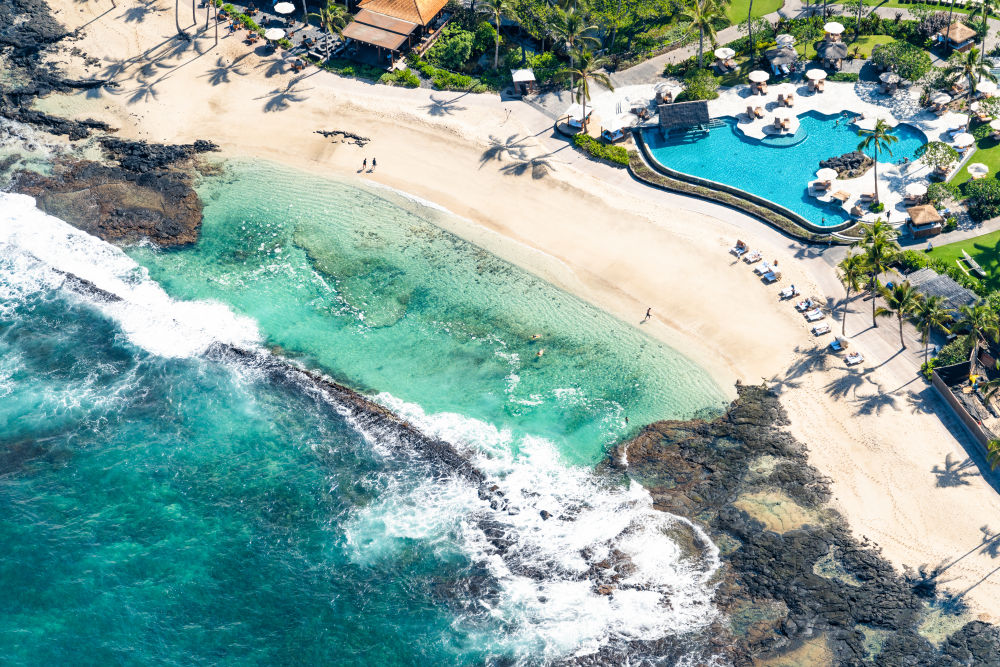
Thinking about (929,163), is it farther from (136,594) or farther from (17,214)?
(17,214)

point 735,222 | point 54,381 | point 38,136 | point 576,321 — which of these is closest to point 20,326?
point 54,381

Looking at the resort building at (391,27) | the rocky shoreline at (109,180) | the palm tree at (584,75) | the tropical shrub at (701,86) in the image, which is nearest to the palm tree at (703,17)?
the tropical shrub at (701,86)

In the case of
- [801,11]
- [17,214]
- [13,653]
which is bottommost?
[13,653]

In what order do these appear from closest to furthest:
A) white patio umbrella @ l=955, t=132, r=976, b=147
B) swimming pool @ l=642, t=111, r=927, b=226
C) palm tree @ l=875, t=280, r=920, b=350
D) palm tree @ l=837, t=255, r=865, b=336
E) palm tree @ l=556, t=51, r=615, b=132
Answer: palm tree @ l=875, t=280, r=920, b=350 → palm tree @ l=837, t=255, r=865, b=336 → swimming pool @ l=642, t=111, r=927, b=226 → white patio umbrella @ l=955, t=132, r=976, b=147 → palm tree @ l=556, t=51, r=615, b=132

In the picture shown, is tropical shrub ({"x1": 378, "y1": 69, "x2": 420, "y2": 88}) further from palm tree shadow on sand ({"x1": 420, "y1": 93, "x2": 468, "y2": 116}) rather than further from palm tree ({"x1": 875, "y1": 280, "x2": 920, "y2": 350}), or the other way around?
palm tree ({"x1": 875, "y1": 280, "x2": 920, "y2": 350})

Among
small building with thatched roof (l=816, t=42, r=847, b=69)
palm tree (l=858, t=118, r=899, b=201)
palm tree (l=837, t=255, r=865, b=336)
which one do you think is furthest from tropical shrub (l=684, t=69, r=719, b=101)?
palm tree (l=837, t=255, r=865, b=336)

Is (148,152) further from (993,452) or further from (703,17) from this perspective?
(993,452)

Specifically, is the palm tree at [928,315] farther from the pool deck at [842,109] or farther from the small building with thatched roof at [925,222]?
the pool deck at [842,109]
